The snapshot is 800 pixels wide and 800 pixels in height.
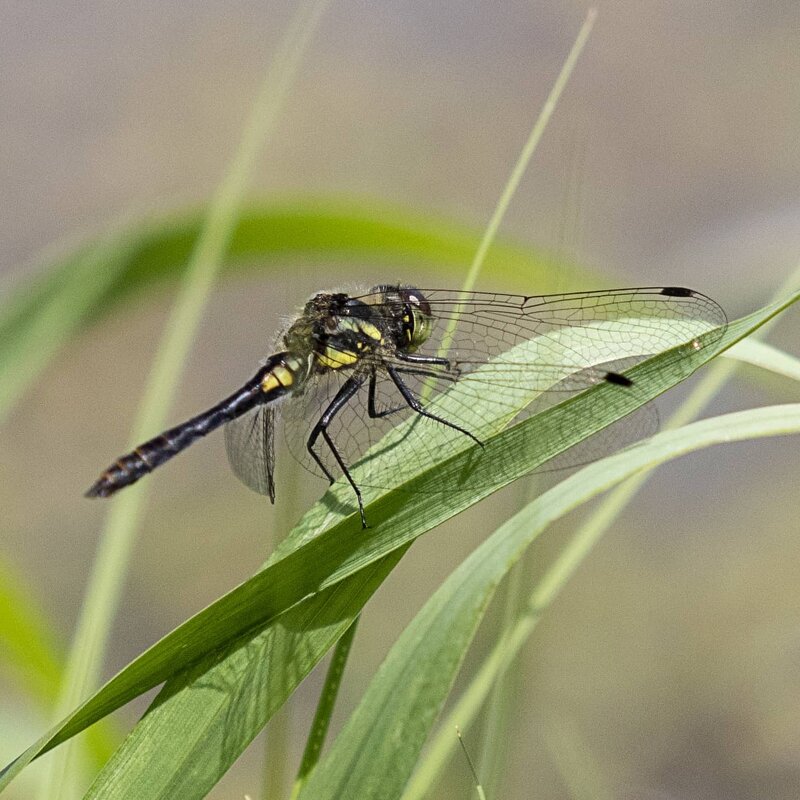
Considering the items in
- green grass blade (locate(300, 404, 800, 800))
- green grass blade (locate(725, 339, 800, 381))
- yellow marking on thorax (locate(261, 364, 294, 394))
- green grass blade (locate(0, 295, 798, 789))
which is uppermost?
yellow marking on thorax (locate(261, 364, 294, 394))

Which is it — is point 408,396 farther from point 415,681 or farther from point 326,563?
point 415,681

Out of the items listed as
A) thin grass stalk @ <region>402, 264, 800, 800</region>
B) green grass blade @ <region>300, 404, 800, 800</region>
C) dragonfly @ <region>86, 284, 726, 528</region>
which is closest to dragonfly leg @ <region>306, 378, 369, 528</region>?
dragonfly @ <region>86, 284, 726, 528</region>

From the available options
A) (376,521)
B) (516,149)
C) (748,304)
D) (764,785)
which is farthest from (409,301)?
(516,149)

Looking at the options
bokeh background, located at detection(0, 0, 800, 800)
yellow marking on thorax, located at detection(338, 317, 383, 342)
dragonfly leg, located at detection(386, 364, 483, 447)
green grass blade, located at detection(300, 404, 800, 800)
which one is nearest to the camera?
green grass blade, located at detection(300, 404, 800, 800)

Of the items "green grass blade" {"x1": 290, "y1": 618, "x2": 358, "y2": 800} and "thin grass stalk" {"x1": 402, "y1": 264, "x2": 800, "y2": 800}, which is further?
"thin grass stalk" {"x1": 402, "y1": 264, "x2": 800, "y2": 800}

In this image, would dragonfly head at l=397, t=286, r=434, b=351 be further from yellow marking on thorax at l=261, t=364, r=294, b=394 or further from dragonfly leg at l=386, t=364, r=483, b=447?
yellow marking on thorax at l=261, t=364, r=294, b=394

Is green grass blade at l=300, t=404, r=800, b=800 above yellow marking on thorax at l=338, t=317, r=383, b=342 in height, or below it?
below
